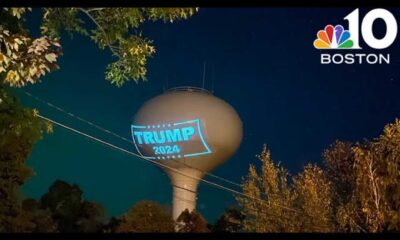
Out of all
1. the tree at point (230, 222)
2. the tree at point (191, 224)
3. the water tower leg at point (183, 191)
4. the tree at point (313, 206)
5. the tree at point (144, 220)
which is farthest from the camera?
the water tower leg at point (183, 191)

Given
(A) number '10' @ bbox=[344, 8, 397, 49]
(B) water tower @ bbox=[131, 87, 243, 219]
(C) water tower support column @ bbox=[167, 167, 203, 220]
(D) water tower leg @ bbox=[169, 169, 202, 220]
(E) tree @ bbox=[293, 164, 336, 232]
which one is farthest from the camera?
(D) water tower leg @ bbox=[169, 169, 202, 220]

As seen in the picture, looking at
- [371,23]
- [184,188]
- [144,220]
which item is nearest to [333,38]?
[371,23]

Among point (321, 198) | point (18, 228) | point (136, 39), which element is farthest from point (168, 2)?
point (321, 198)

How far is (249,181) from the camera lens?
36.3 m

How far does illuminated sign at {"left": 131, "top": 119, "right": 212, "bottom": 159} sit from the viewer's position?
40.5 meters

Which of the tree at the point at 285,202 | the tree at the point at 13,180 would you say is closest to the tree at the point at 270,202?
the tree at the point at 285,202

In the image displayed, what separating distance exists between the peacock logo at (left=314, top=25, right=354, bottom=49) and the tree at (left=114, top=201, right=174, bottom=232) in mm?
18896

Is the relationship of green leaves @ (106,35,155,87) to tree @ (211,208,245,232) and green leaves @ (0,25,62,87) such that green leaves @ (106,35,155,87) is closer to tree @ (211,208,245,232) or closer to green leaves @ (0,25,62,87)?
green leaves @ (0,25,62,87)

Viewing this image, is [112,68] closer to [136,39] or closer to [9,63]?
[136,39]

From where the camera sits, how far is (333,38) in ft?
64.1

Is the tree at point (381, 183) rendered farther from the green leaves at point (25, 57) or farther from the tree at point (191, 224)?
the tree at point (191, 224)

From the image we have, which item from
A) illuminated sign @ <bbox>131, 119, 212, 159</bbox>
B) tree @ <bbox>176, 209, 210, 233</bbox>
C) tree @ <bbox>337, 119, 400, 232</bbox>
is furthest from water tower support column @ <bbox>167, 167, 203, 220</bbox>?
tree @ <bbox>337, 119, 400, 232</bbox>

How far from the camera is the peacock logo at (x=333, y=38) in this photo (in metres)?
19.2

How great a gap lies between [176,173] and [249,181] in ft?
29.5
